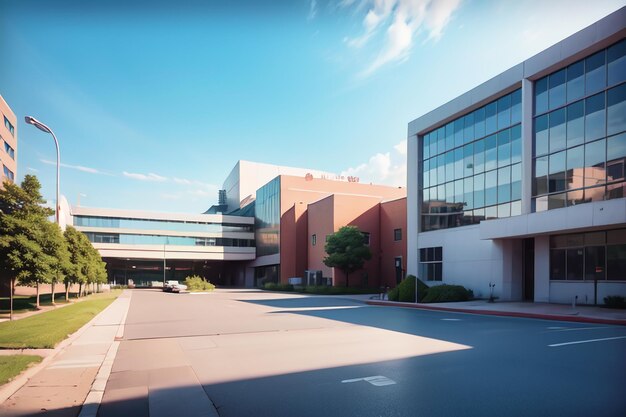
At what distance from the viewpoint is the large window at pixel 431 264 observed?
33688 mm

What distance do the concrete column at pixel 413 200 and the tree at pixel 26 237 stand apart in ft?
84.3

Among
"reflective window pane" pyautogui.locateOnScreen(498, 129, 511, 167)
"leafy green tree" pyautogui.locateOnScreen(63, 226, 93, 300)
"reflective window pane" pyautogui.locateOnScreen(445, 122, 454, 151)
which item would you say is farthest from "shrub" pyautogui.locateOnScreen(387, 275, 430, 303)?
"leafy green tree" pyautogui.locateOnScreen(63, 226, 93, 300)

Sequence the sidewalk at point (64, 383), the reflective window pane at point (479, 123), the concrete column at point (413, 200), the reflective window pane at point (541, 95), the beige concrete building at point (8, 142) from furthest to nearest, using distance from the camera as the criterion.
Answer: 1. the beige concrete building at point (8, 142)
2. the concrete column at point (413, 200)
3. the reflective window pane at point (479, 123)
4. the reflective window pane at point (541, 95)
5. the sidewalk at point (64, 383)

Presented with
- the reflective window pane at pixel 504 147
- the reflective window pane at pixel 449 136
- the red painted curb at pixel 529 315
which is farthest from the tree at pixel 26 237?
the reflective window pane at pixel 449 136

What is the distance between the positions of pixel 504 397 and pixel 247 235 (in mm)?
75984

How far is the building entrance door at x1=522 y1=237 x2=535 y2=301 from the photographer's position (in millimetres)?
27594

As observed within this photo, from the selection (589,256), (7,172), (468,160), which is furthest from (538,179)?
(7,172)

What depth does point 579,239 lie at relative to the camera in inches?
904

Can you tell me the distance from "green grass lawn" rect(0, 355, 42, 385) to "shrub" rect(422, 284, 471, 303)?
2319 centimetres

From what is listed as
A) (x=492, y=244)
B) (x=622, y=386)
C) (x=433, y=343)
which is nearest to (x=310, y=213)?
(x=492, y=244)

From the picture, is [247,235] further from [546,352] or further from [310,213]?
[546,352]

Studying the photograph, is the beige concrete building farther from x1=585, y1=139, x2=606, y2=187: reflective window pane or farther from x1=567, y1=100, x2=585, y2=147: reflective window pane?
x1=585, y1=139, x2=606, y2=187: reflective window pane

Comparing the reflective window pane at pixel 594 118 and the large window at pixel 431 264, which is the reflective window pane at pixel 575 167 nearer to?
the reflective window pane at pixel 594 118

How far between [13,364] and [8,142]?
46632 millimetres
